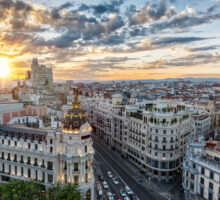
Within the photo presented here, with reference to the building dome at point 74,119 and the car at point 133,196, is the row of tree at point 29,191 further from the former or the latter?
the car at point 133,196

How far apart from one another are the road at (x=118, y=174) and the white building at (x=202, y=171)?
47.5 ft

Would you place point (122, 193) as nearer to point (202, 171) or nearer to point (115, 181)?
point (115, 181)

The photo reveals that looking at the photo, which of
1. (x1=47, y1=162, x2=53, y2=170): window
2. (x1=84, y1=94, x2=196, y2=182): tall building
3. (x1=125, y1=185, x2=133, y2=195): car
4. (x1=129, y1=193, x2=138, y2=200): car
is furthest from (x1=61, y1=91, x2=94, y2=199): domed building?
(x1=84, y1=94, x2=196, y2=182): tall building

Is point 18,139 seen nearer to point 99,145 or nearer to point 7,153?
point 7,153

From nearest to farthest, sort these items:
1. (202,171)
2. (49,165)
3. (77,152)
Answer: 1. (202,171)
2. (77,152)
3. (49,165)

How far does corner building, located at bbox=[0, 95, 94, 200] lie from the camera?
63.6 metres

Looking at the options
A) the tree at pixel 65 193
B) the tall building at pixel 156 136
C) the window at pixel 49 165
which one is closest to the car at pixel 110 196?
the tree at pixel 65 193

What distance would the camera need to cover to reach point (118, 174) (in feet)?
297

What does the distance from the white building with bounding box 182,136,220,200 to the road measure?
14.5 meters

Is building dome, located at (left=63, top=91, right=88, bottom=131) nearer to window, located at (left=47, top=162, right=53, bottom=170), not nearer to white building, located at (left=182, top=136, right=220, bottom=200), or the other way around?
window, located at (left=47, top=162, right=53, bottom=170)

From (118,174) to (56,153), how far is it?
35769mm

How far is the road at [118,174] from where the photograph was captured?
76.1 meters

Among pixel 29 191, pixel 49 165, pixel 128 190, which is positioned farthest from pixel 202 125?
pixel 29 191

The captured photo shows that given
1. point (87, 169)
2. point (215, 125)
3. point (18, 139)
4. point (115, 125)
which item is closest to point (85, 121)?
point (87, 169)
